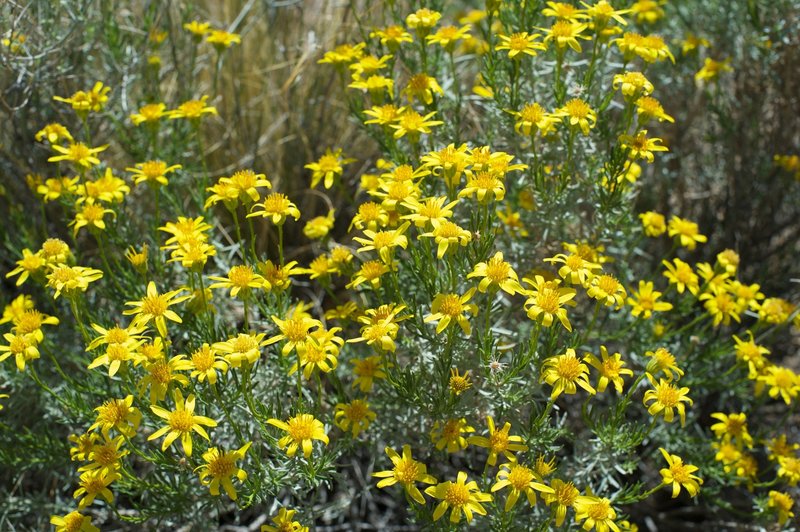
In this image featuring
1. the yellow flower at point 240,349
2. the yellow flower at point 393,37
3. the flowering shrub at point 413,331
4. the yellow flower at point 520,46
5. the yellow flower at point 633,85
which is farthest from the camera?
the yellow flower at point 393,37

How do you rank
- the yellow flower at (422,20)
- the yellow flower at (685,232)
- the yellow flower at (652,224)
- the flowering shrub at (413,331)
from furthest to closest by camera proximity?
the yellow flower at (685,232) → the yellow flower at (652,224) → the yellow flower at (422,20) → the flowering shrub at (413,331)

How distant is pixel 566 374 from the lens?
211 cm

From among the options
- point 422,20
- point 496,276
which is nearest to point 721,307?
point 496,276

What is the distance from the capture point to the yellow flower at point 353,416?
90.2 inches

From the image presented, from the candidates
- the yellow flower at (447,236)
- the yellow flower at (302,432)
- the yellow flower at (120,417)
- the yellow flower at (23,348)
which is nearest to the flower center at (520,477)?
the yellow flower at (302,432)

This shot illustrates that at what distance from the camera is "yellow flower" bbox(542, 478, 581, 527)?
6.89ft

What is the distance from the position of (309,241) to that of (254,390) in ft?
4.70

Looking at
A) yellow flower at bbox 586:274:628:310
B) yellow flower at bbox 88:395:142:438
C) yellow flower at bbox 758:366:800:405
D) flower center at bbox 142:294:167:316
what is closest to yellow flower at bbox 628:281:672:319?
yellow flower at bbox 758:366:800:405

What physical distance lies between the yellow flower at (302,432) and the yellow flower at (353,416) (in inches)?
8.5

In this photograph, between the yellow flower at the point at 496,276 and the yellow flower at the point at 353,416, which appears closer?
the yellow flower at the point at 496,276

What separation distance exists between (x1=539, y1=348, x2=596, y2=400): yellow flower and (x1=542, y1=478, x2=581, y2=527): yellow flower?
0.25m

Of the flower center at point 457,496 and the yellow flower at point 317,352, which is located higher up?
the yellow flower at point 317,352

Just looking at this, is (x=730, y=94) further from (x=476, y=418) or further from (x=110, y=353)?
(x=110, y=353)

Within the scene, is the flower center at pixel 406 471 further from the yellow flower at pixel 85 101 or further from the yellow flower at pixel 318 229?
the yellow flower at pixel 85 101
